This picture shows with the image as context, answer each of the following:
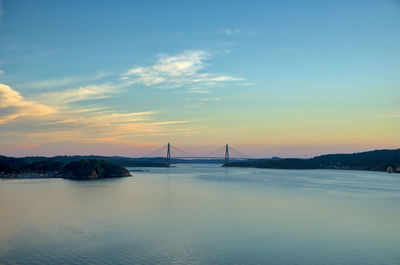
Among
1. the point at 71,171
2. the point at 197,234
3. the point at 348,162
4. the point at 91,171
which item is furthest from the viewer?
the point at 348,162

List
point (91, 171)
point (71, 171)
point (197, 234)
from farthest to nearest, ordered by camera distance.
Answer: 1. point (71, 171)
2. point (91, 171)
3. point (197, 234)

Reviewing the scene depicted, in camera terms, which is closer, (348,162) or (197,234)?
(197,234)

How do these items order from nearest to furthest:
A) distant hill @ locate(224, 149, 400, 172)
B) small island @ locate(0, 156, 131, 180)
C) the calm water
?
the calm water
small island @ locate(0, 156, 131, 180)
distant hill @ locate(224, 149, 400, 172)

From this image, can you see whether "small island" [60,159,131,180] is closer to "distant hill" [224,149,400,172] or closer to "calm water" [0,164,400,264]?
"calm water" [0,164,400,264]

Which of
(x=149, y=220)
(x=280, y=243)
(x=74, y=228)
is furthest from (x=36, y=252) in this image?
(x=280, y=243)

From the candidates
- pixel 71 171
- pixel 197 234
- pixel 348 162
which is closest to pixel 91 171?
pixel 71 171

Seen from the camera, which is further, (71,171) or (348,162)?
(348,162)

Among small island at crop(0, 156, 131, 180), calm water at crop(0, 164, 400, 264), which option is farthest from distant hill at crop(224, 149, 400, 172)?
calm water at crop(0, 164, 400, 264)

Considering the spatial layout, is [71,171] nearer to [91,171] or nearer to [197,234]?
[91,171]

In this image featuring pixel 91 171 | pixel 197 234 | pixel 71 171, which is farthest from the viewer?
pixel 71 171

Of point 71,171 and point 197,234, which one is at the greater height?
point 71,171
